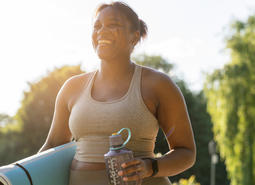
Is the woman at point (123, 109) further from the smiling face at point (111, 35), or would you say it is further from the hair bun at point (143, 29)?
the hair bun at point (143, 29)

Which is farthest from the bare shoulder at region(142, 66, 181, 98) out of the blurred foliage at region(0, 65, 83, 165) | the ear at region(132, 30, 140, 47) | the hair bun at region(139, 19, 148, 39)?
the blurred foliage at region(0, 65, 83, 165)

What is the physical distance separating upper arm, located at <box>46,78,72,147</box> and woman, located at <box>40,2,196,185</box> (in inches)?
3.0

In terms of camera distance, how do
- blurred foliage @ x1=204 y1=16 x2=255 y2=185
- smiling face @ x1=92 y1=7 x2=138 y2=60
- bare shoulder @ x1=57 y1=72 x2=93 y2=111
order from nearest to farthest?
smiling face @ x1=92 y1=7 x2=138 y2=60 < bare shoulder @ x1=57 y1=72 x2=93 y2=111 < blurred foliage @ x1=204 y1=16 x2=255 y2=185

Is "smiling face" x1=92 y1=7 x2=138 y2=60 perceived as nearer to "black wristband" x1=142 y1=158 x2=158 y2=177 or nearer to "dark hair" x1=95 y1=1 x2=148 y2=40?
"dark hair" x1=95 y1=1 x2=148 y2=40

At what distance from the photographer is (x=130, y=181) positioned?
4.43ft

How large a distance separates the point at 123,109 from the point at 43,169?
1.56ft

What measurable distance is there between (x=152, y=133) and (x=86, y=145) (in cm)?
31

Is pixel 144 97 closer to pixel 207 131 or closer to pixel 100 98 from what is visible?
pixel 100 98

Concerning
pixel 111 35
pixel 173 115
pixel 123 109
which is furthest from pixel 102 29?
pixel 173 115

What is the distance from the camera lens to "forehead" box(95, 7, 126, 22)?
Answer: 1.75m

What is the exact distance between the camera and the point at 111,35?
170 centimetres

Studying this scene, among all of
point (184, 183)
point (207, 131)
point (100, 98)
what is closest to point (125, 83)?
point (100, 98)

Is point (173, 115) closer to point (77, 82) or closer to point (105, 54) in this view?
point (105, 54)

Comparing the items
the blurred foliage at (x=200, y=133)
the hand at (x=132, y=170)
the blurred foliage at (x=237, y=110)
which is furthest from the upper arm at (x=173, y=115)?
the blurred foliage at (x=200, y=133)
